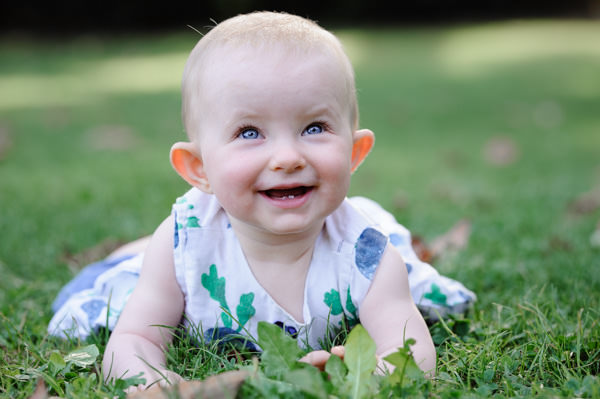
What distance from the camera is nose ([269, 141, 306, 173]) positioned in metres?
1.67

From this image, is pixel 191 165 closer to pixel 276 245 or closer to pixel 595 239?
Answer: pixel 276 245

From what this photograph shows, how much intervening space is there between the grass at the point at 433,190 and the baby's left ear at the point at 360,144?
59 centimetres

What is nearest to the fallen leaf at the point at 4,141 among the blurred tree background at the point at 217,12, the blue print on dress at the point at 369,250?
the blue print on dress at the point at 369,250

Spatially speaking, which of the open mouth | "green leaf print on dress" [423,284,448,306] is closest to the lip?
the open mouth

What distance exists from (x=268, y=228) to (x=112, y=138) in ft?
15.2

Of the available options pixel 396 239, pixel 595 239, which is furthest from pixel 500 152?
pixel 396 239

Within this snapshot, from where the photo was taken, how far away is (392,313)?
6.10 feet

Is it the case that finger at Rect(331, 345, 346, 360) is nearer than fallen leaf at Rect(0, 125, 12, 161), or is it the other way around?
finger at Rect(331, 345, 346, 360)

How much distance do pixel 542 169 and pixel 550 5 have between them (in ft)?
49.2

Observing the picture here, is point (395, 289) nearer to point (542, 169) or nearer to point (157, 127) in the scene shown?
point (542, 169)

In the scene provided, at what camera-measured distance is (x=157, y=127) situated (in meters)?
6.71

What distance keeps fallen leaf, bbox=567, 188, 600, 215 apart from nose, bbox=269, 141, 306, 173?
8.10 feet

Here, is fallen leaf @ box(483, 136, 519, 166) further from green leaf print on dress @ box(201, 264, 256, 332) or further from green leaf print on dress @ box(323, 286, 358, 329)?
green leaf print on dress @ box(201, 264, 256, 332)

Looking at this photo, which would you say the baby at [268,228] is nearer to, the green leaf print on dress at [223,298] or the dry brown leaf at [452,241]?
the green leaf print on dress at [223,298]
